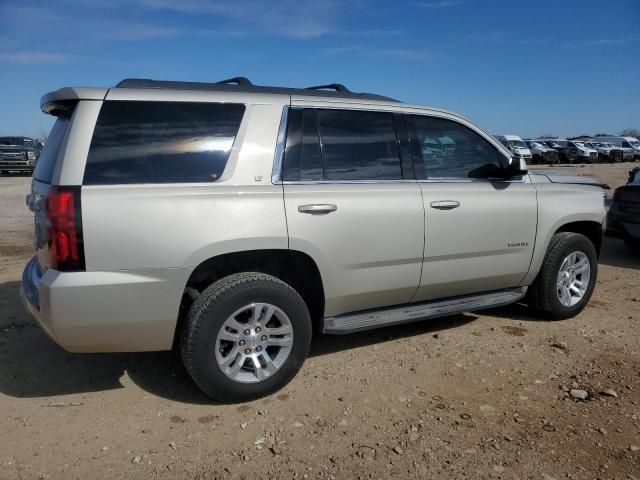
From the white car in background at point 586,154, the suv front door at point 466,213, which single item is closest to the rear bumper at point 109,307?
the suv front door at point 466,213

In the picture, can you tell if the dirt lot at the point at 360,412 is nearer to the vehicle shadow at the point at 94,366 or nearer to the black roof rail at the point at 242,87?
the vehicle shadow at the point at 94,366

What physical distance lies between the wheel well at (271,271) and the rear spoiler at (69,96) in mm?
1126

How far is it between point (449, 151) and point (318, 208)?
139cm

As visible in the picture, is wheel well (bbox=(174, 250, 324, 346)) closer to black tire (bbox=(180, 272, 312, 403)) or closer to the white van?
black tire (bbox=(180, 272, 312, 403))

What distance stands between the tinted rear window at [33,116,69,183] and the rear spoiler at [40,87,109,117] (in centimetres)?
9

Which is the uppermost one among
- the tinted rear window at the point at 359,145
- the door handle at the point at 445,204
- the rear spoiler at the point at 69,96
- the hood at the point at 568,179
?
the rear spoiler at the point at 69,96

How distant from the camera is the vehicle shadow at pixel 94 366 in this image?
3.65 meters

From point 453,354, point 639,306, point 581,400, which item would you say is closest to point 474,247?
point 453,354

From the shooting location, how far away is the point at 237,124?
3.43 meters

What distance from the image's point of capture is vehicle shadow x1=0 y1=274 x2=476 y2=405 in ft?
12.0

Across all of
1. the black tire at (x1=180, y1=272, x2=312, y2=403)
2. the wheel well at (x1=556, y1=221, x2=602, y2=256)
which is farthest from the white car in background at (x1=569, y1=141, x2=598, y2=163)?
the black tire at (x1=180, y1=272, x2=312, y2=403)

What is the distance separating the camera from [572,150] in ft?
124

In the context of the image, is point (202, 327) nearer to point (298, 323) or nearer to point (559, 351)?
point (298, 323)

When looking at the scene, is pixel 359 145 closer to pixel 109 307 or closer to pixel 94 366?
pixel 109 307
